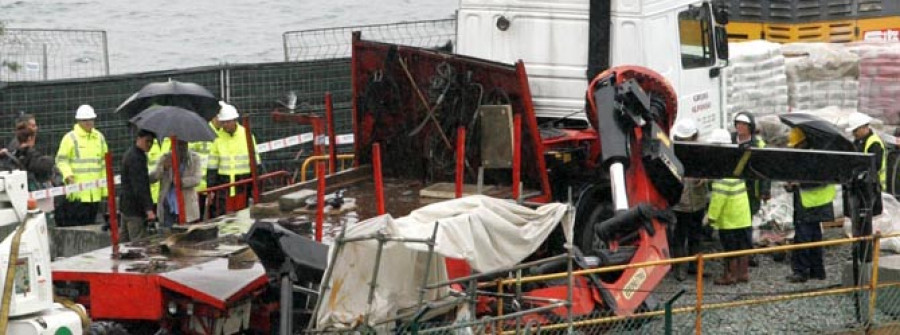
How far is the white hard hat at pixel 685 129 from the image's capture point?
1539cm

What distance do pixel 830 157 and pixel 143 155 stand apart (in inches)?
239

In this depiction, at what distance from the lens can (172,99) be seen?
612 inches

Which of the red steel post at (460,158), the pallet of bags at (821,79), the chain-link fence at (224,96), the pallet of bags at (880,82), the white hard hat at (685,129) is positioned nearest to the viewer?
the red steel post at (460,158)

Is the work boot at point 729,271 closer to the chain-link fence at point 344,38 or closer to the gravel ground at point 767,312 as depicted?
the gravel ground at point 767,312

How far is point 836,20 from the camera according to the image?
74.2ft

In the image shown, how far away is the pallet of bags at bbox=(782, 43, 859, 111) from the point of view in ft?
63.6

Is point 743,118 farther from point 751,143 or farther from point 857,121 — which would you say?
point 857,121

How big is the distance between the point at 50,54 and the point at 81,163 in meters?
4.12

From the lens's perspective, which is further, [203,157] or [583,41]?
[203,157]

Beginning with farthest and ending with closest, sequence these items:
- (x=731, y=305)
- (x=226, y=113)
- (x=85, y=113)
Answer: (x=85, y=113), (x=226, y=113), (x=731, y=305)

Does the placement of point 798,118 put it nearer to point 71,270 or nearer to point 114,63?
point 71,270

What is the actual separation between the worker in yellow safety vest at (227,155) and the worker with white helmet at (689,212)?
4566 mm

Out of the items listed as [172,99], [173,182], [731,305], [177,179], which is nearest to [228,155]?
[172,99]

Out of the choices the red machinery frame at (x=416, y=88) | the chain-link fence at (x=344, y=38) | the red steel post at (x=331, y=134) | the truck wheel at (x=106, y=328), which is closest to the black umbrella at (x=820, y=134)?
the red machinery frame at (x=416, y=88)
